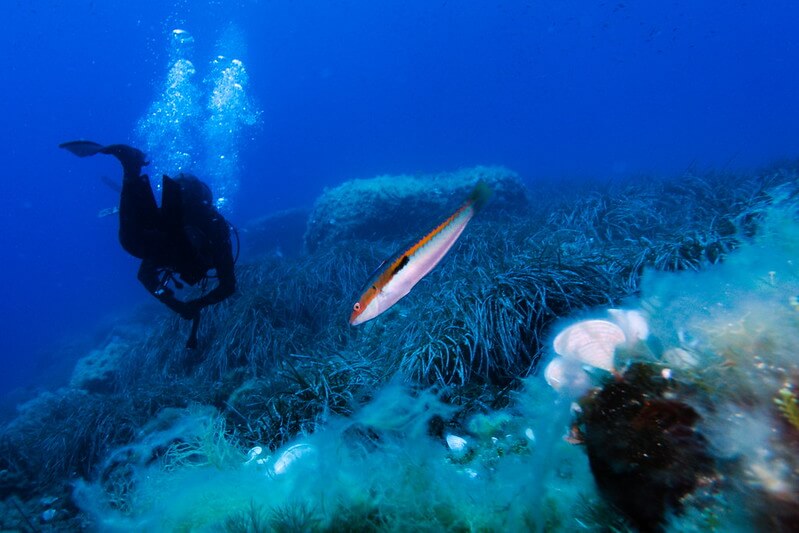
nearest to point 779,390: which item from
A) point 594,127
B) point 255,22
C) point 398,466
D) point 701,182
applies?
point 398,466

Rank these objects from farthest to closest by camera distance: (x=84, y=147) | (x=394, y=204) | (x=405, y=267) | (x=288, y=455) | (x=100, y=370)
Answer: (x=394, y=204) < (x=100, y=370) < (x=84, y=147) < (x=288, y=455) < (x=405, y=267)

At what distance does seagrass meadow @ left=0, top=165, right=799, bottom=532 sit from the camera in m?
1.08

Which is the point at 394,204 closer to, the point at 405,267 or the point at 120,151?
the point at 120,151

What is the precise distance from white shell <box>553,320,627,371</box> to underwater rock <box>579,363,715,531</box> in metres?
0.23

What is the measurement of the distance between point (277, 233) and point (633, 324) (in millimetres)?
20042

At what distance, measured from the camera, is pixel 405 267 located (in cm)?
149

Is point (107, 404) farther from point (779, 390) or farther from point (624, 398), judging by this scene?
point (779, 390)

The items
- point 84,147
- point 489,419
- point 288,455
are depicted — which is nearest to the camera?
point 288,455

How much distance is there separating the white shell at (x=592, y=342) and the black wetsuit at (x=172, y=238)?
12.4ft

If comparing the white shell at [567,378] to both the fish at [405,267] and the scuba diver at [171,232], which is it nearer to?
the fish at [405,267]

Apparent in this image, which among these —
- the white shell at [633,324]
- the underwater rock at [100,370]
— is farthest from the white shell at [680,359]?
the underwater rock at [100,370]

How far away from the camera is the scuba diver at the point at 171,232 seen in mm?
3900

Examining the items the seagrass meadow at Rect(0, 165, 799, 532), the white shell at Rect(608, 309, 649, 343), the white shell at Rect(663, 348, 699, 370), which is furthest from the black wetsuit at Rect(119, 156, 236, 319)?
the white shell at Rect(663, 348, 699, 370)

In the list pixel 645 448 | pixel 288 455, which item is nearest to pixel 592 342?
pixel 645 448
